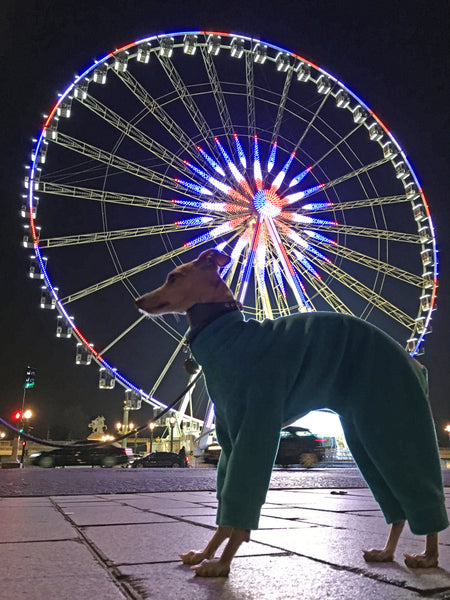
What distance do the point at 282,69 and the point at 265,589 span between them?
16677mm

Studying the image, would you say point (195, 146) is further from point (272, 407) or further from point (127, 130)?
point (272, 407)

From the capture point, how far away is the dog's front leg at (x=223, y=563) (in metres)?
1.45

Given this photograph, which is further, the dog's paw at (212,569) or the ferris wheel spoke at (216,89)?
the ferris wheel spoke at (216,89)

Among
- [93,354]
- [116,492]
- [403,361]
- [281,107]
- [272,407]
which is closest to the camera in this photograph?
[272,407]

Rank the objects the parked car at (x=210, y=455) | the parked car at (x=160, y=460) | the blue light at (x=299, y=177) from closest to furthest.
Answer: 1. the blue light at (x=299, y=177)
2. the parked car at (x=210, y=455)
3. the parked car at (x=160, y=460)

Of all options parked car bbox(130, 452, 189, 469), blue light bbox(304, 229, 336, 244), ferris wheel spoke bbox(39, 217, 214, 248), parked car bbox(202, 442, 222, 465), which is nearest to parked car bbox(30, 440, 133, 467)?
parked car bbox(130, 452, 189, 469)

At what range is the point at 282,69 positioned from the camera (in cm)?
1589

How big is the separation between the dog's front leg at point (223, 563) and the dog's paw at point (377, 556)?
0.42m

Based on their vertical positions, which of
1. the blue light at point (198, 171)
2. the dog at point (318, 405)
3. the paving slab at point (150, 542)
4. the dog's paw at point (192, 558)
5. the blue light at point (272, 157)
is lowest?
the paving slab at point (150, 542)

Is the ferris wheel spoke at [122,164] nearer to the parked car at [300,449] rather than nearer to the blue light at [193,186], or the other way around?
the blue light at [193,186]

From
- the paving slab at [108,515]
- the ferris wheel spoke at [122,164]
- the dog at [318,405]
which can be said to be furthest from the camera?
the ferris wheel spoke at [122,164]

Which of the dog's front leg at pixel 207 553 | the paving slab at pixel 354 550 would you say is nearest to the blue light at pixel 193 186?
the paving slab at pixel 354 550

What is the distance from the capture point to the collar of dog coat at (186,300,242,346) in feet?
6.29

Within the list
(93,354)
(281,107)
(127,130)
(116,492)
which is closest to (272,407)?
(116,492)
